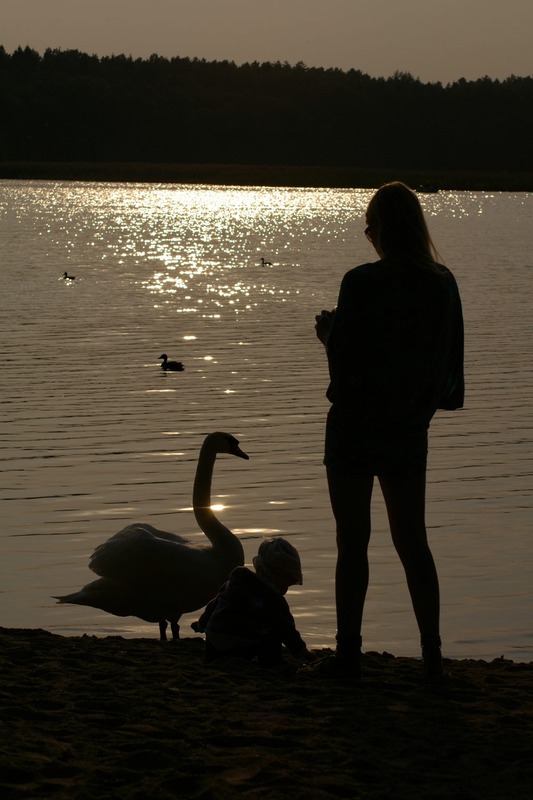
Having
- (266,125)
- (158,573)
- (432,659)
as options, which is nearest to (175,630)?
(158,573)

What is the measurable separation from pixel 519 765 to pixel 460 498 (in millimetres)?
6967

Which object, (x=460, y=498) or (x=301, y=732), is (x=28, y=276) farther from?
(x=301, y=732)

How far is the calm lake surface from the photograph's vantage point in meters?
8.62

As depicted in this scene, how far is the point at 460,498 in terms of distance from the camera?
38.5 feet

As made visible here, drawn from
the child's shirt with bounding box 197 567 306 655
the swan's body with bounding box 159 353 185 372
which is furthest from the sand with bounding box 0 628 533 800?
the swan's body with bounding box 159 353 185 372

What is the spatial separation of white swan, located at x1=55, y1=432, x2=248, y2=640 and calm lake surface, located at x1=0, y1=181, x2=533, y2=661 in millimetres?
738

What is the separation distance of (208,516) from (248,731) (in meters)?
2.38

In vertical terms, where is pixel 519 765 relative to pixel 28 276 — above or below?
below

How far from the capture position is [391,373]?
5707 millimetres

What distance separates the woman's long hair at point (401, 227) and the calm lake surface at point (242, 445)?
2731 mm

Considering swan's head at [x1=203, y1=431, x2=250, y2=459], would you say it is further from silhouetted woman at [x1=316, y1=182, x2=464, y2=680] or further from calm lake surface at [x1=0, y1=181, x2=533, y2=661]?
silhouetted woman at [x1=316, y1=182, x2=464, y2=680]

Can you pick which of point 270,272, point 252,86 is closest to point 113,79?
point 252,86

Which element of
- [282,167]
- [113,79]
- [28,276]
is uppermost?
[113,79]

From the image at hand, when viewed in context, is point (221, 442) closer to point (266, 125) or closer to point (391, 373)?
point (391, 373)
